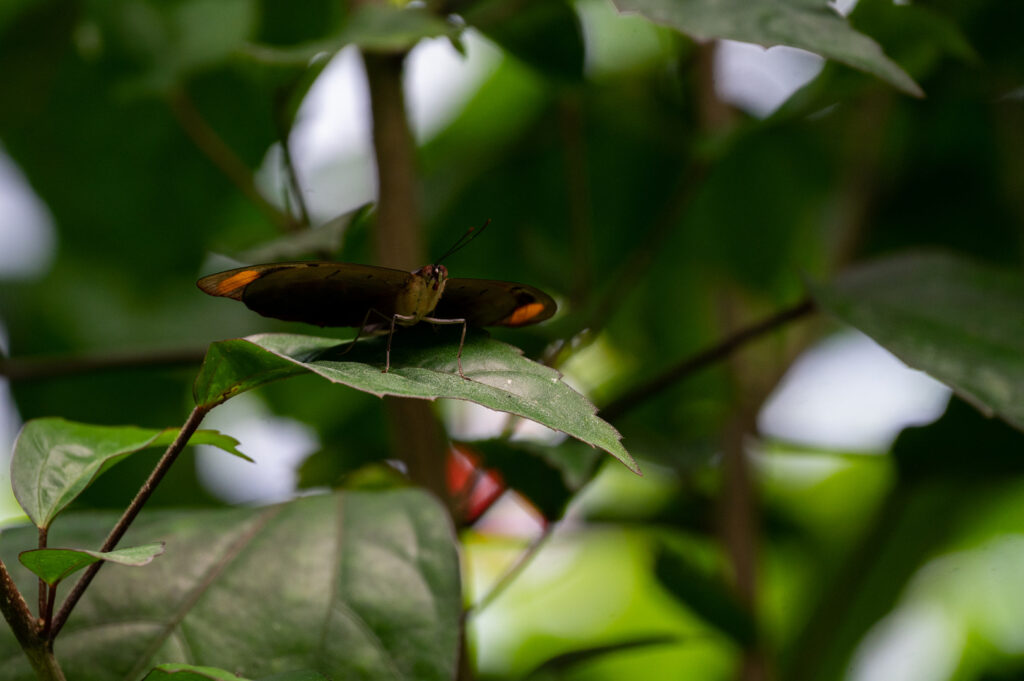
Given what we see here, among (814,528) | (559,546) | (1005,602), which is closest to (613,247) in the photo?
(559,546)

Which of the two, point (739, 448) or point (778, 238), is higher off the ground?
point (778, 238)

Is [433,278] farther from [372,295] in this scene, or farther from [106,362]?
[106,362]

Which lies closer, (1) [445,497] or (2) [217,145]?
(1) [445,497]

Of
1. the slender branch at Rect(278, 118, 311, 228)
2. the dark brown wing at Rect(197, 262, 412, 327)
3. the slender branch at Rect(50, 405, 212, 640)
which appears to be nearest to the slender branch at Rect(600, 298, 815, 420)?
the dark brown wing at Rect(197, 262, 412, 327)

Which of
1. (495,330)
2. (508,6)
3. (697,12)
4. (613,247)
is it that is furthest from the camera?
(613,247)

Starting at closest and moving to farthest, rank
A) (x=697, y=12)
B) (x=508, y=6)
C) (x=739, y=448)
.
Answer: (x=697, y=12), (x=508, y=6), (x=739, y=448)

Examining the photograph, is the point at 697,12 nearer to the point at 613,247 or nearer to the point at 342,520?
the point at 342,520

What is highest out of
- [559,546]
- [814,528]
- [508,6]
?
[508,6]
